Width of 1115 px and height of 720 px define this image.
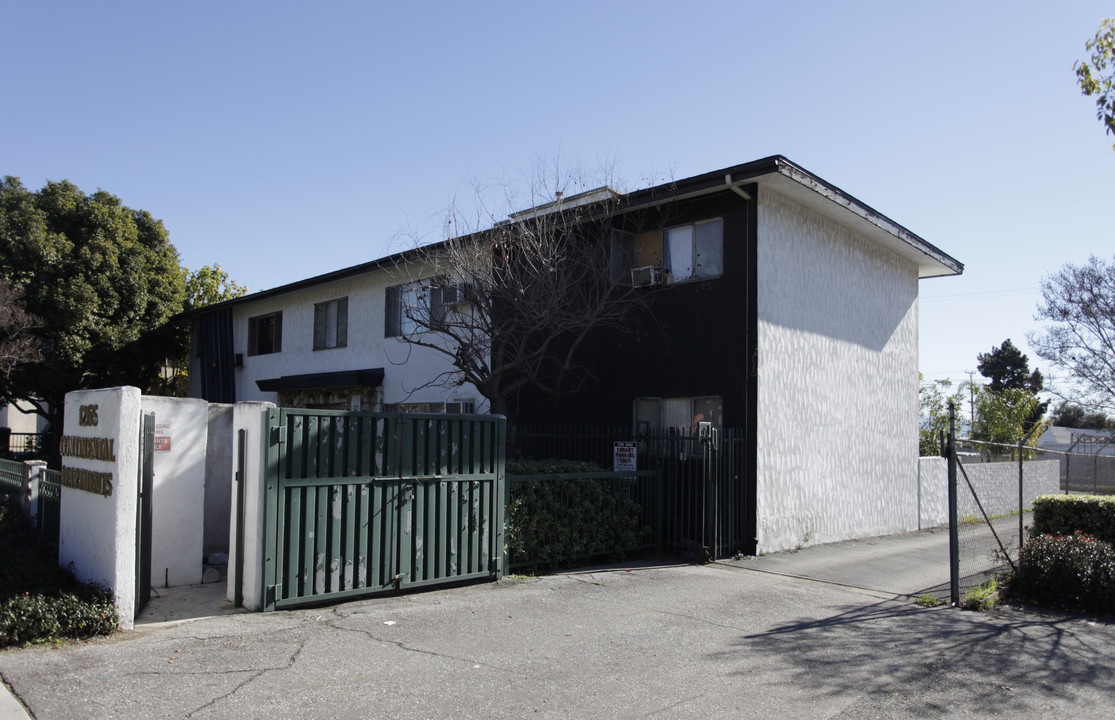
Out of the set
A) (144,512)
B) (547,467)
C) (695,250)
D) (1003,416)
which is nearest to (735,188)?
(695,250)

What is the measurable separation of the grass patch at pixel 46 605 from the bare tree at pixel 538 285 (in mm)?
5509

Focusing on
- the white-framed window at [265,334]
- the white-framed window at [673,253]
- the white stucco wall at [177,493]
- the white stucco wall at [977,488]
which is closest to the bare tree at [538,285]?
the white-framed window at [673,253]

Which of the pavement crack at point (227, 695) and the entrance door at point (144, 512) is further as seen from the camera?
the entrance door at point (144, 512)

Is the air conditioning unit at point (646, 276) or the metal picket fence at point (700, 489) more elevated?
the air conditioning unit at point (646, 276)

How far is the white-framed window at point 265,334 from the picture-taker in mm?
22102

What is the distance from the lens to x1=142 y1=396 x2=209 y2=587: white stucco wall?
29.2 ft

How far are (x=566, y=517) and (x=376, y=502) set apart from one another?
2932 mm

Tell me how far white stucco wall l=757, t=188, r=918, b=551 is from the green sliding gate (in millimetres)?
4772

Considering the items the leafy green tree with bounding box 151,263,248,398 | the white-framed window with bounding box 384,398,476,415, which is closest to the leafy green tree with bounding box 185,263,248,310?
the leafy green tree with bounding box 151,263,248,398

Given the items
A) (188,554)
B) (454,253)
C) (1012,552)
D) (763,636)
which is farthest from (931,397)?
(188,554)

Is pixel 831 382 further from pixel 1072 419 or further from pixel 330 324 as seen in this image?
pixel 1072 419

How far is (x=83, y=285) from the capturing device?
2111 cm

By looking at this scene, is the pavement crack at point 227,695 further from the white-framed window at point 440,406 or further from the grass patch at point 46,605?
the white-framed window at point 440,406

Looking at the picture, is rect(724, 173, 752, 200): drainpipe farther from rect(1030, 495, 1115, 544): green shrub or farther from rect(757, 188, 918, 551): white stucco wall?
rect(1030, 495, 1115, 544): green shrub
